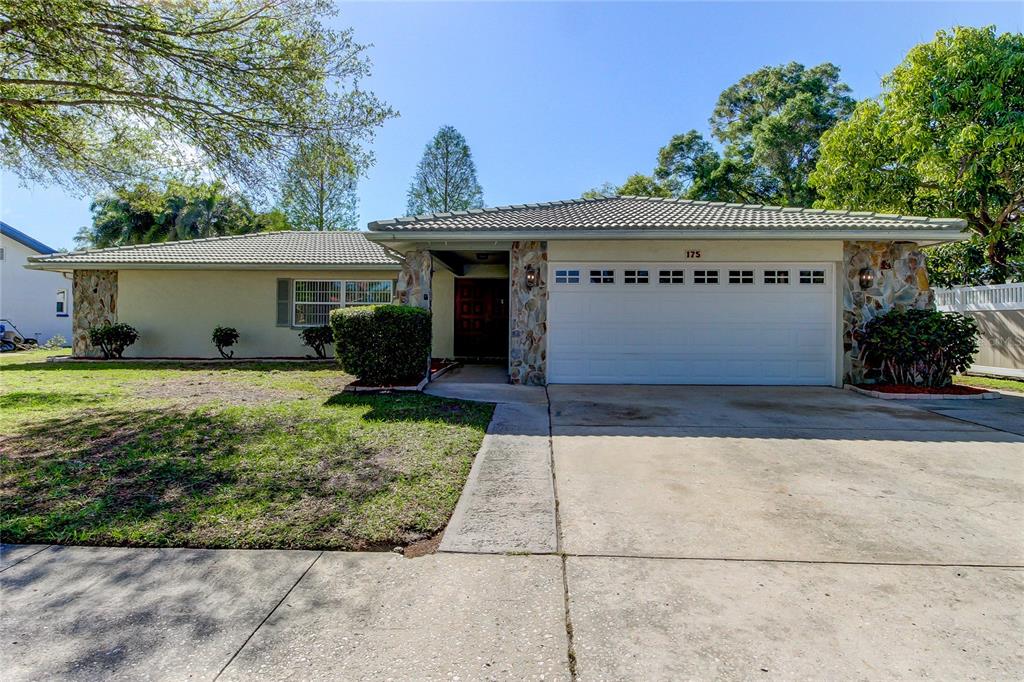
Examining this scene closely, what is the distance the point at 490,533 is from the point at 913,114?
1539 cm

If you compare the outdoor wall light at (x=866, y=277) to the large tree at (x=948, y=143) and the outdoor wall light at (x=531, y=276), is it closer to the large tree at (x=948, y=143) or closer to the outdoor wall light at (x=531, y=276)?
the large tree at (x=948, y=143)

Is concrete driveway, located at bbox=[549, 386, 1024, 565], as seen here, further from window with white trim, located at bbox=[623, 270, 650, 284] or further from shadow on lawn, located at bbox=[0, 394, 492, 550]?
window with white trim, located at bbox=[623, 270, 650, 284]

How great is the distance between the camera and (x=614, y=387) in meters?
9.12

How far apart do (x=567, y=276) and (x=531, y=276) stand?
0.67 metres

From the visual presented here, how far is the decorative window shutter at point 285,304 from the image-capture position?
14.4 meters

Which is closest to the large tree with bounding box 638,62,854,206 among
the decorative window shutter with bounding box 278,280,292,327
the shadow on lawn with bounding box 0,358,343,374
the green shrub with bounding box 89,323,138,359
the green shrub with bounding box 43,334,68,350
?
the decorative window shutter with bounding box 278,280,292,327

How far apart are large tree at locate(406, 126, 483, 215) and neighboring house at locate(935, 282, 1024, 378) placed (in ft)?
81.8

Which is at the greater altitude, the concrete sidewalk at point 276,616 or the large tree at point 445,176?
the large tree at point 445,176

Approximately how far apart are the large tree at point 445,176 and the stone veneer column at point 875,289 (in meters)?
25.0

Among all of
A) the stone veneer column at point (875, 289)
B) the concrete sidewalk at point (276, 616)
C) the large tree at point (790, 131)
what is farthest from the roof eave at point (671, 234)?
the large tree at point (790, 131)

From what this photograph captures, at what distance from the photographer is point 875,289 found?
30.5 ft

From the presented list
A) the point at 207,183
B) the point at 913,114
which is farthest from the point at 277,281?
the point at 913,114

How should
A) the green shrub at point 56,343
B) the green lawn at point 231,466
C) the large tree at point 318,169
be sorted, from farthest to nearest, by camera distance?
the green shrub at point 56,343 < the large tree at point 318,169 < the green lawn at point 231,466

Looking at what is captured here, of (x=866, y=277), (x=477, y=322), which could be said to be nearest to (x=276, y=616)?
(x=866, y=277)
